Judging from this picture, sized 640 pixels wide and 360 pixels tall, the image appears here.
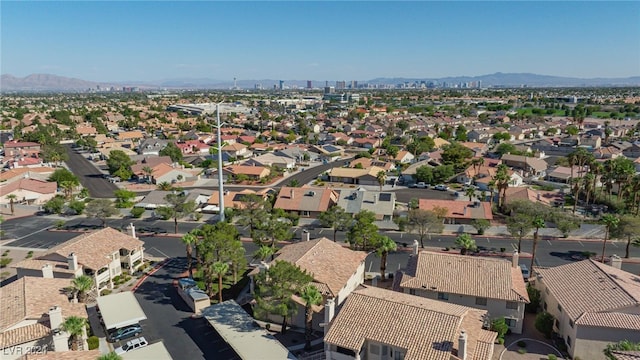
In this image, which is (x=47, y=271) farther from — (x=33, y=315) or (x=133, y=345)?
(x=133, y=345)

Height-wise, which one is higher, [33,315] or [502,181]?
[502,181]

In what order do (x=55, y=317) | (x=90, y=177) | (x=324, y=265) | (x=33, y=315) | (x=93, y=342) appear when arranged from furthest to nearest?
1. (x=90, y=177)
2. (x=324, y=265)
3. (x=93, y=342)
4. (x=33, y=315)
5. (x=55, y=317)

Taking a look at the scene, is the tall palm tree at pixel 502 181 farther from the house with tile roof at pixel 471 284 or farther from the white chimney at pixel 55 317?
the white chimney at pixel 55 317

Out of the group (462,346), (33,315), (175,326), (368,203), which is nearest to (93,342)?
(33,315)

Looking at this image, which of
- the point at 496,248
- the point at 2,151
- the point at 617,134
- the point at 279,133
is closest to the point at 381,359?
the point at 496,248

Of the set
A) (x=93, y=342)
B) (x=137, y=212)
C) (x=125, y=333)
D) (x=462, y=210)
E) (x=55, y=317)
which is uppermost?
(x=55, y=317)

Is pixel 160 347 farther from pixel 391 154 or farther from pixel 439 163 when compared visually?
pixel 391 154

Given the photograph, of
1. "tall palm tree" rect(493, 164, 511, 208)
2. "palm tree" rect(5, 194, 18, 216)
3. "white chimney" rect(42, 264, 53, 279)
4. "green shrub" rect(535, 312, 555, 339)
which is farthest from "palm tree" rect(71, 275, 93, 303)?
"tall palm tree" rect(493, 164, 511, 208)

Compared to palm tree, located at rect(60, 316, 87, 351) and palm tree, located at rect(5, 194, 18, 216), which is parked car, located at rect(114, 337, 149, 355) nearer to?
palm tree, located at rect(60, 316, 87, 351)
